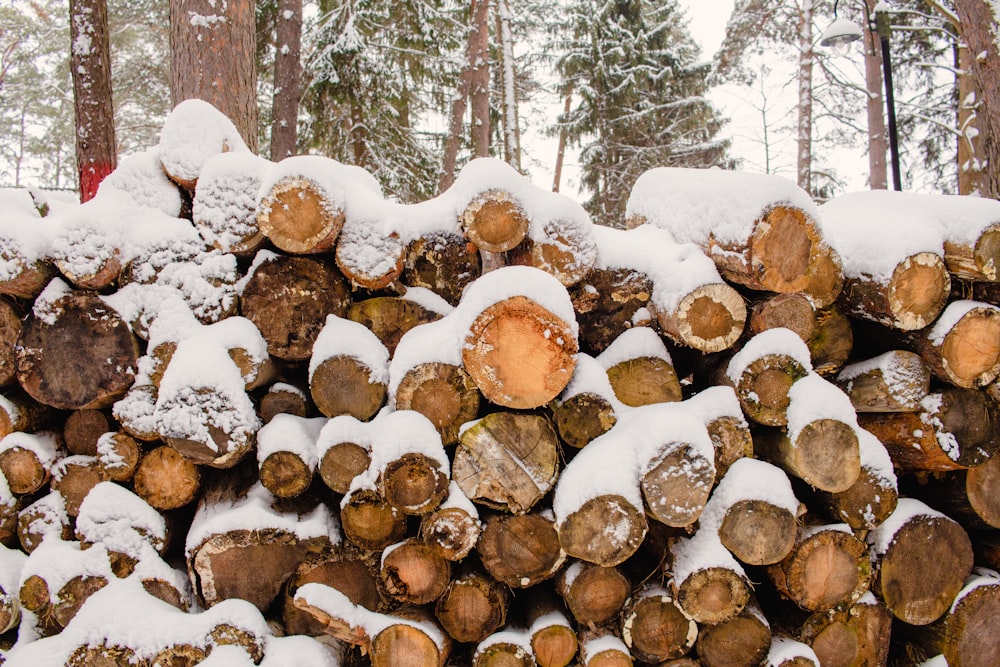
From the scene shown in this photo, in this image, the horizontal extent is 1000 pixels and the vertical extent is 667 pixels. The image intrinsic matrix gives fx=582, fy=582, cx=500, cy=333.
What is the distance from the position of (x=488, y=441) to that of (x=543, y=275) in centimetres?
59

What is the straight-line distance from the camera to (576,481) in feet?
6.35

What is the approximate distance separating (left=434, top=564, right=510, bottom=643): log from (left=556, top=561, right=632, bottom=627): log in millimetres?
260

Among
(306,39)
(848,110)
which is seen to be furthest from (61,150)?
(848,110)

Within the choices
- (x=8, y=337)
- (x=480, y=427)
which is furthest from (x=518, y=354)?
(x=8, y=337)

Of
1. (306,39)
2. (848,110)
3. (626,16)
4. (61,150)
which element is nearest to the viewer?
(306,39)

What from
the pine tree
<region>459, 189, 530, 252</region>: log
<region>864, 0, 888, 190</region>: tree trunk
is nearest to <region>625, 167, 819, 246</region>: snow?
<region>459, 189, 530, 252</region>: log

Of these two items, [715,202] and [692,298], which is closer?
[692,298]

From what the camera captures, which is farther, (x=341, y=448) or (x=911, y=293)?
(x=911, y=293)

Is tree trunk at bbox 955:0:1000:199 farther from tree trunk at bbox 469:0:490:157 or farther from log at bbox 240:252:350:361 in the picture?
tree trunk at bbox 469:0:490:157

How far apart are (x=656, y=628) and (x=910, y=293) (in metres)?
1.54

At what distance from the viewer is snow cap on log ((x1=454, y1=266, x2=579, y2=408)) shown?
1.88 m

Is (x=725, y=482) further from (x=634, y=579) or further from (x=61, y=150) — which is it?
(x=61, y=150)

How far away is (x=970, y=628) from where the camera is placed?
89.8 inches

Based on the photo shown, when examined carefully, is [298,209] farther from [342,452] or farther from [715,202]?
[715,202]
